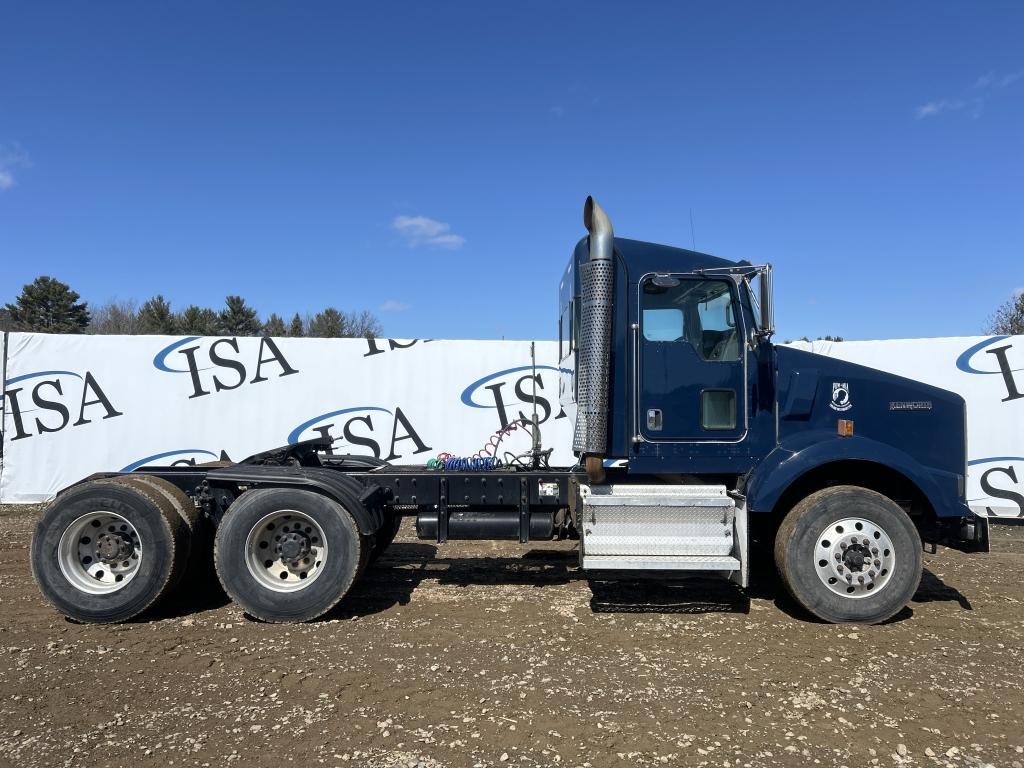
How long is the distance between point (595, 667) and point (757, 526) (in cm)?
222

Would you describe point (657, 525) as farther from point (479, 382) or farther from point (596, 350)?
point (479, 382)

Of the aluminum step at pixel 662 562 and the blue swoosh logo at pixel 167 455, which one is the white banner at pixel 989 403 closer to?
the aluminum step at pixel 662 562

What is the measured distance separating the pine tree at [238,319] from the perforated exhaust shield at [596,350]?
45359 millimetres

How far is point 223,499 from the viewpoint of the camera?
16.5 ft

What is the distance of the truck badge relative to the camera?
5016 millimetres

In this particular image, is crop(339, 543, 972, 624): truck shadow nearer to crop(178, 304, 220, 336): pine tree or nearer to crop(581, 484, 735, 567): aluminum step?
crop(581, 484, 735, 567): aluminum step

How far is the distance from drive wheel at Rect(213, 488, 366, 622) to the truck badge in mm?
3816

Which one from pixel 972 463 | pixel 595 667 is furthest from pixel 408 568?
pixel 972 463

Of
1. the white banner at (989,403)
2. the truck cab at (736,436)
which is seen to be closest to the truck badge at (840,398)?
the truck cab at (736,436)

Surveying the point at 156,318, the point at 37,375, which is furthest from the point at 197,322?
the point at 37,375

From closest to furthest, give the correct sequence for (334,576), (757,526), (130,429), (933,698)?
(933,698)
(334,576)
(757,526)
(130,429)

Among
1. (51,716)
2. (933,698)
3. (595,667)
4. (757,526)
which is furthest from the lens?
(757,526)

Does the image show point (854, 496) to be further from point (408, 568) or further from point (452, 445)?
point (452, 445)

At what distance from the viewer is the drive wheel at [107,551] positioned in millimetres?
4602
